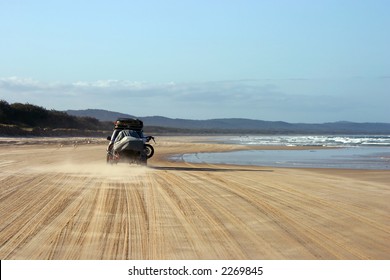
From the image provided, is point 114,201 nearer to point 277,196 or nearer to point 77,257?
point 277,196

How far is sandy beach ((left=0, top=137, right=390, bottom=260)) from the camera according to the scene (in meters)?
8.80

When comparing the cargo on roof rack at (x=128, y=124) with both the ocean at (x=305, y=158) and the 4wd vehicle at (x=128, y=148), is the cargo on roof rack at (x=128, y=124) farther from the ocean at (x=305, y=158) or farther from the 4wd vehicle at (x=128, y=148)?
the ocean at (x=305, y=158)

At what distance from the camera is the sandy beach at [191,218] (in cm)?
880

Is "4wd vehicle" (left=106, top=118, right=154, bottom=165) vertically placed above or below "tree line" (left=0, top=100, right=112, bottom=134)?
below

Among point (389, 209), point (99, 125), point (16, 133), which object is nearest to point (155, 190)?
point (389, 209)

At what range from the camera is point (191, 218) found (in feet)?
37.8

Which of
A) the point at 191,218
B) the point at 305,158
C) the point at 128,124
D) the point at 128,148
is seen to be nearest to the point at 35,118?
the point at 305,158

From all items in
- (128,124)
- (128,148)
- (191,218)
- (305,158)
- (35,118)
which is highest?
(35,118)

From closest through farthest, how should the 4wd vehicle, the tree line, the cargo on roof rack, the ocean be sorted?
the 4wd vehicle < the cargo on roof rack < the ocean < the tree line

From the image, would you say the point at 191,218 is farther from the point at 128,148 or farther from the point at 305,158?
the point at 305,158

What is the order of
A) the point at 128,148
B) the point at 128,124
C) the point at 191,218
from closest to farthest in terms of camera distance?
the point at 191,218 < the point at 128,148 < the point at 128,124

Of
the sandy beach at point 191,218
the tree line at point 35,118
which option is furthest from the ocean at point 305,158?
the tree line at point 35,118

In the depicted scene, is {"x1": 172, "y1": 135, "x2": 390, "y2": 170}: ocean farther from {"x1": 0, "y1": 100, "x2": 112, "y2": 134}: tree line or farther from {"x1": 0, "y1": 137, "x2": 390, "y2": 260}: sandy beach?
{"x1": 0, "y1": 100, "x2": 112, "y2": 134}: tree line

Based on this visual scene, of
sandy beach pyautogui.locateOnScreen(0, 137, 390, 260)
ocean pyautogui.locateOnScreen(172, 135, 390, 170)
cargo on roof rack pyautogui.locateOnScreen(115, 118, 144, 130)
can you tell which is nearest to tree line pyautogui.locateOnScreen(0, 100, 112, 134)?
ocean pyautogui.locateOnScreen(172, 135, 390, 170)
